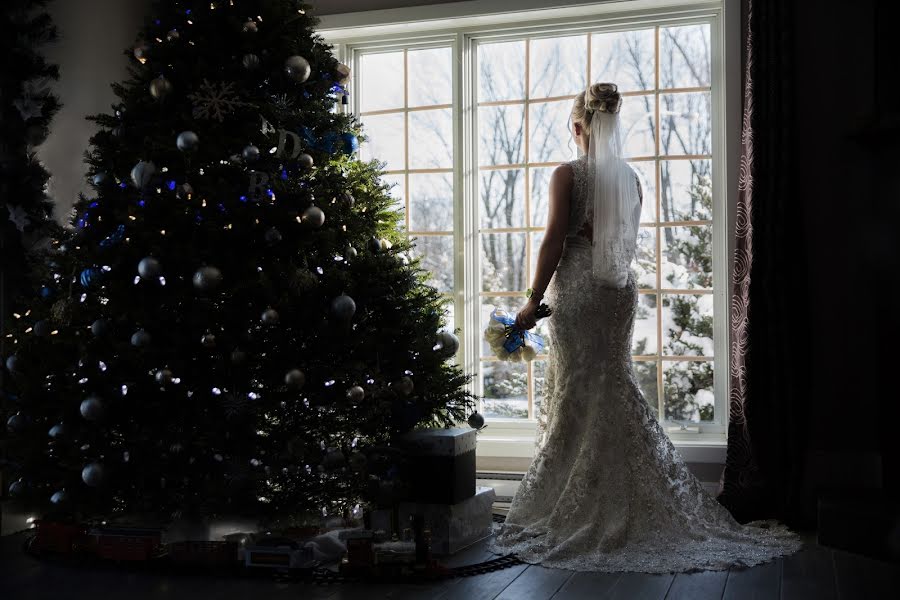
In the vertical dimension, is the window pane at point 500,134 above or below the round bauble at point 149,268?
above

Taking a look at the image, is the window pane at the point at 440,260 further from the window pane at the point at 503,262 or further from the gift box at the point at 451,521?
the gift box at the point at 451,521

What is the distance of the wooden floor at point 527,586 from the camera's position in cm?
258

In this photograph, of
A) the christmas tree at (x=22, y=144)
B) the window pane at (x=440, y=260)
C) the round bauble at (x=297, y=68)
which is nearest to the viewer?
the round bauble at (x=297, y=68)

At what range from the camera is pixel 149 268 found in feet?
9.43

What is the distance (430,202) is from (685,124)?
136 centimetres

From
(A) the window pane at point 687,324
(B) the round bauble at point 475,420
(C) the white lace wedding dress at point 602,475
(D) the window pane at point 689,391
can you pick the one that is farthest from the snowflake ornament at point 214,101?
(D) the window pane at point 689,391

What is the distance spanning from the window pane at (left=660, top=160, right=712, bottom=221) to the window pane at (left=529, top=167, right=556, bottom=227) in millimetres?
581

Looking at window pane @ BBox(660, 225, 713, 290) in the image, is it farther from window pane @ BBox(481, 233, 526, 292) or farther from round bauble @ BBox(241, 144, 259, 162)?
round bauble @ BBox(241, 144, 259, 162)

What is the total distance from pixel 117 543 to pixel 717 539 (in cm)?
207

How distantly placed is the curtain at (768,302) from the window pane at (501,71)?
123cm

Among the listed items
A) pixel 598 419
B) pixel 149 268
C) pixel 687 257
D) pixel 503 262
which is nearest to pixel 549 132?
pixel 503 262

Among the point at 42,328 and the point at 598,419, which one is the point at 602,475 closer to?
the point at 598,419

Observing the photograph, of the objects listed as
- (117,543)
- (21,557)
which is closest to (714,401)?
(117,543)

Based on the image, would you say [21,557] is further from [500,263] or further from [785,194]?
[785,194]
